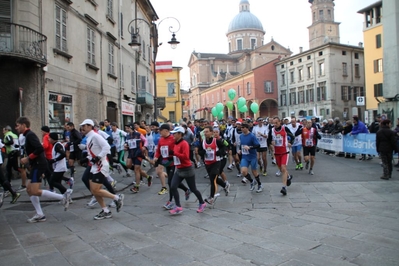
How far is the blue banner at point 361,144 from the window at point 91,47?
1245 centimetres

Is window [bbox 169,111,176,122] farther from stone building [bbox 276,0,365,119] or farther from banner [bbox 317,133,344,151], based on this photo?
banner [bbox 317,133,344,151]

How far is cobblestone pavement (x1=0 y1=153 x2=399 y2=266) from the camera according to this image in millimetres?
4473

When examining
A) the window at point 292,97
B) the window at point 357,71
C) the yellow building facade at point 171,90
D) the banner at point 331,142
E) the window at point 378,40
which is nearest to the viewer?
the banner at point 331,142

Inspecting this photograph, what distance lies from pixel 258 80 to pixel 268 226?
5639 cm

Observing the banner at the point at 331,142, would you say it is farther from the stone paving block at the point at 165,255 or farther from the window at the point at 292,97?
the window at the point at 292,97

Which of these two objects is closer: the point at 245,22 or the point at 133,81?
the point at 133,81

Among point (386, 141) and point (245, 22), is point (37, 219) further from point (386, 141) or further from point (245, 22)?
point (245, 22)

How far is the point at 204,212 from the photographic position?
6.97 metres

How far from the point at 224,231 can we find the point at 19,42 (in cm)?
962

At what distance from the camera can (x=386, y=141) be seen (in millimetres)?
10336

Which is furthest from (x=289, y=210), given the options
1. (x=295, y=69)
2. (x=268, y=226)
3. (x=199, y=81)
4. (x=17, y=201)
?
(x=199, y=81)

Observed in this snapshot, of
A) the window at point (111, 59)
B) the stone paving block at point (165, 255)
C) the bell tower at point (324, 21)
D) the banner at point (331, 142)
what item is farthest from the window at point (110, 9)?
the bell tower at point (324, 21)

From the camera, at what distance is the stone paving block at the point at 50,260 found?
4.37m

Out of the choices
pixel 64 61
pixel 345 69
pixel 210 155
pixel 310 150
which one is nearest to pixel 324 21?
pixel 345 69
